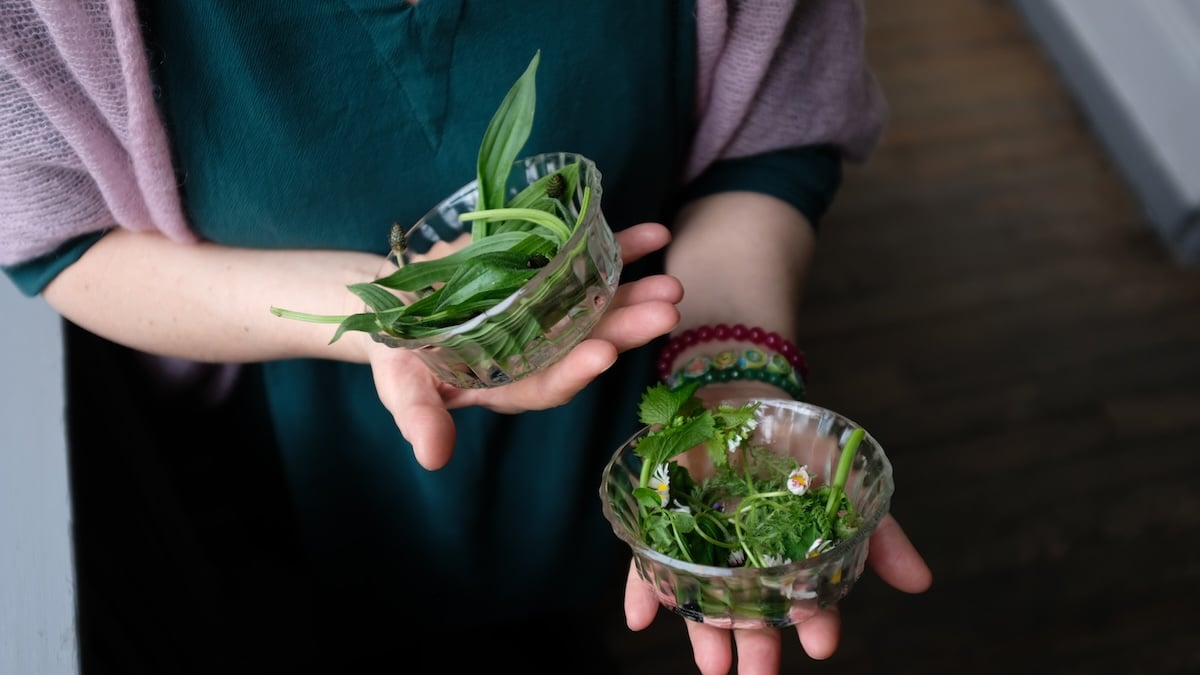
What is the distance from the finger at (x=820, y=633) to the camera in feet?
2.16

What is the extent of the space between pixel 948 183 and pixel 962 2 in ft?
2.07

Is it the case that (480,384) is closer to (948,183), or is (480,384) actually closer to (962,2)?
(948,183)

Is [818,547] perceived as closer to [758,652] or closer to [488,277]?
[758,652]

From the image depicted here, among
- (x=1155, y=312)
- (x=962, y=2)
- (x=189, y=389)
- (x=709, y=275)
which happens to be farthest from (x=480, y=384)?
(x=962, y=2)

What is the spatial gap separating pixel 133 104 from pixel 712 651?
0.48 meters

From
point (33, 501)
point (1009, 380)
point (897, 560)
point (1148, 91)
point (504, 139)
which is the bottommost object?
point (1009, 380)

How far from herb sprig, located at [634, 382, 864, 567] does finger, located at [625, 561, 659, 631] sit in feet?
0.09

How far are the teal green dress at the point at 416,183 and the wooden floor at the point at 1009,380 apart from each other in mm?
576

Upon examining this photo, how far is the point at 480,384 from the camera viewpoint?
2.31 feet

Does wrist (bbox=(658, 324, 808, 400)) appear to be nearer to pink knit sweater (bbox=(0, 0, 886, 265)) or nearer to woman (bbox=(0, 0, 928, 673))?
woman (bbox=(0, 0, 928, 673))

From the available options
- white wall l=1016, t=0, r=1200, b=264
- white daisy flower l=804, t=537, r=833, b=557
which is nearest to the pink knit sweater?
white daisy flower l=804, t=537, r=833, b=557

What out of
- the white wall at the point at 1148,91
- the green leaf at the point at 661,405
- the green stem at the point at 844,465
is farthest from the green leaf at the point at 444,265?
the white wall at the point at 1148,91

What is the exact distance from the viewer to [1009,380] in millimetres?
1780

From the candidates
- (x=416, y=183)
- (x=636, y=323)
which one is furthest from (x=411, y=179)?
(x=636, y=323)
